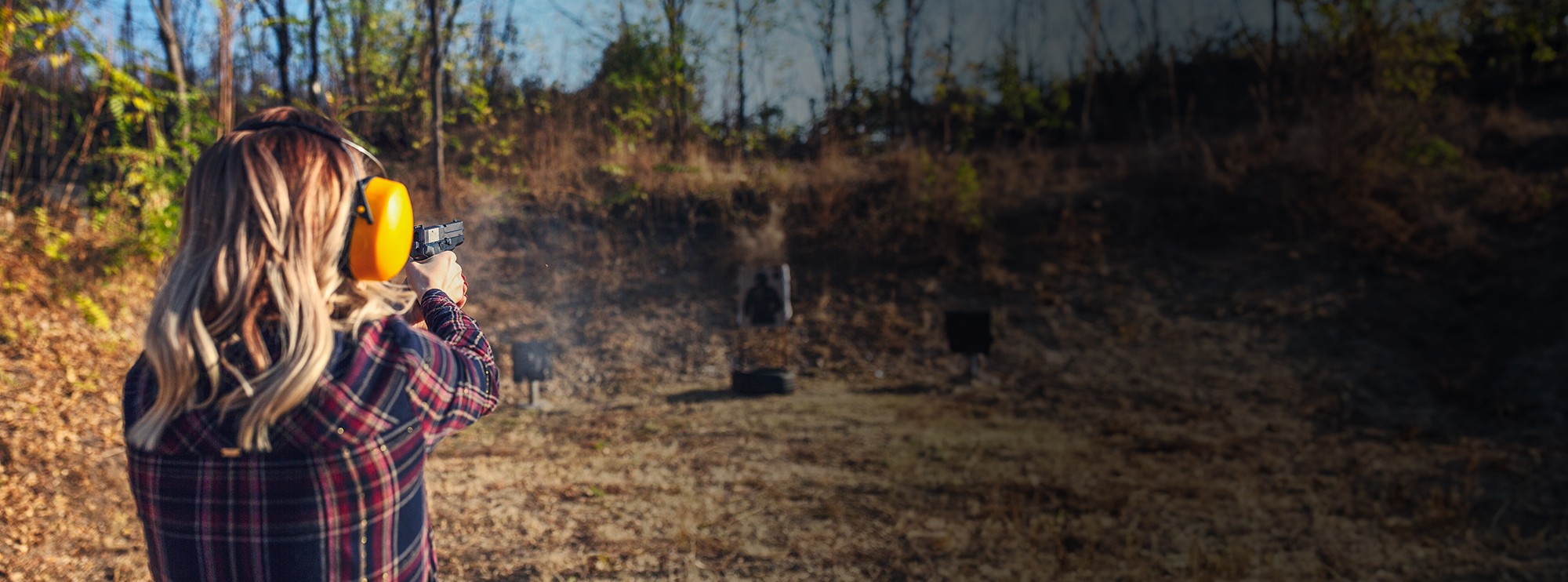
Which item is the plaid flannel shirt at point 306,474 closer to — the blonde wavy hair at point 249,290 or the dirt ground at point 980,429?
the blonde wavy hair at point 249,290

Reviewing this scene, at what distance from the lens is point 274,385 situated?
0.92 metres

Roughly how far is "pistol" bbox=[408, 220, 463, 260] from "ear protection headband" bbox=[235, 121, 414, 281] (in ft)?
0.65

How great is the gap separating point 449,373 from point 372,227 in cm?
20

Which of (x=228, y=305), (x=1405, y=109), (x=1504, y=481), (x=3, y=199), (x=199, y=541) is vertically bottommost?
(x=1504, y=481)

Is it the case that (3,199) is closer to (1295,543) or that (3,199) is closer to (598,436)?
(598,436)

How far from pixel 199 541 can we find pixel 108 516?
11.2ft

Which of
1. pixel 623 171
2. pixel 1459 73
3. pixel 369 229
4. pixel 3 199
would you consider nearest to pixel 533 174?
pixel 623 171

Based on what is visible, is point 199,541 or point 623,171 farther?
point 623,171

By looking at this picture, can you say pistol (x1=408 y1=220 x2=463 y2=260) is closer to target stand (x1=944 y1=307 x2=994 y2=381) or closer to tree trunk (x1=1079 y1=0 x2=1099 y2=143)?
target stand (x1=944 y1=307 x2=994 y2=381)

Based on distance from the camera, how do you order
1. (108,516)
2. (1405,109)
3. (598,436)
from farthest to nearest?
1. (1405,109)
2. (598,436)
3. (108,516)

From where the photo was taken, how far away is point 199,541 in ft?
3.27

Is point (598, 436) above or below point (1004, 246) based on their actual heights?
below

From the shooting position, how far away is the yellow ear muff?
104 centimetres

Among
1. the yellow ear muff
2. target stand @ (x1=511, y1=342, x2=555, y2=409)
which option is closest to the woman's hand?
the yellow ear muff
